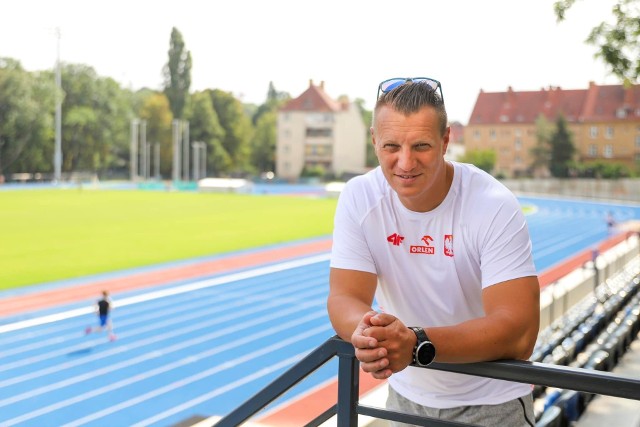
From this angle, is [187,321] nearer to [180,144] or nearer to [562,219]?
[562,219]

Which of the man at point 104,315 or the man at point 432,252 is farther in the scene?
the man at point 104,315

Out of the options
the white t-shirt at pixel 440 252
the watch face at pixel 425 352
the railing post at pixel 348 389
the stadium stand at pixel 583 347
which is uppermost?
the white t-shirt at pixel 440 252

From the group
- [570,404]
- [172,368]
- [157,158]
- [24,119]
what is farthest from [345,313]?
[157,158]

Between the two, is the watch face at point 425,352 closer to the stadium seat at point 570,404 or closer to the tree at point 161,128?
the stadium seat at point 570,404

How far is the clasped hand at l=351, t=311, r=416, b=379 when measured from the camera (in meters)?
1.84

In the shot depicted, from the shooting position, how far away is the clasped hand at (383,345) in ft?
6.04

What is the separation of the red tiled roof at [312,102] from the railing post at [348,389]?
262 ft

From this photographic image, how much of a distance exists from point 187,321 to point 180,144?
63795 millimetres

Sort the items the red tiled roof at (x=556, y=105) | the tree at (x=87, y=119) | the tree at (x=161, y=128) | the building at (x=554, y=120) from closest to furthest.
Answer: the building at (x=554, y=120)
the red tiled roof at (x=556, y=105)
the tree at (x=87, y=119)
the tree at (x=161, y=128)

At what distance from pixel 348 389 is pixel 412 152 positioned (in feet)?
2.47

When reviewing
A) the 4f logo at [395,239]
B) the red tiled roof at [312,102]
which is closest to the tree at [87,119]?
the red tiled roof at [312,102]

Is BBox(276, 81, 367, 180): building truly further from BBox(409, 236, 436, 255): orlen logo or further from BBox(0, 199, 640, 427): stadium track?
BBox(409, 236, 436, 255): orlen logo

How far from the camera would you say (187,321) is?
13.9 metres

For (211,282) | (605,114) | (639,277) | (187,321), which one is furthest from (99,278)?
(605,114)
